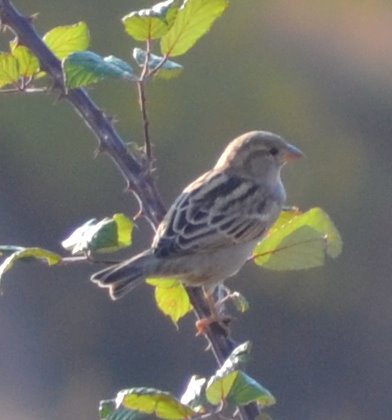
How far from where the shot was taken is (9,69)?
284cm

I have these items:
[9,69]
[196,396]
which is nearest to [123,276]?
[9,69]

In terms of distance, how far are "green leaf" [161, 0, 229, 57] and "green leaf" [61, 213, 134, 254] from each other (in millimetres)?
333

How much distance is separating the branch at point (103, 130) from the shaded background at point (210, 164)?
26.5 ft

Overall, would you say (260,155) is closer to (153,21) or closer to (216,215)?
(216,215)

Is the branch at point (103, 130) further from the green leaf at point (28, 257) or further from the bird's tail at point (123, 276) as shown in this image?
the bird's tail at point (123, 276)

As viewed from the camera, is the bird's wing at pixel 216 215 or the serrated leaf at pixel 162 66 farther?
the bird's wing at pixel 216 215

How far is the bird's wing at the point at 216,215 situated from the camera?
4.07m

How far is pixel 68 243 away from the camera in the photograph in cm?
278

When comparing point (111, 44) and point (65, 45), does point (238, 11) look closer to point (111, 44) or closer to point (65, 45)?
point (111, 44)

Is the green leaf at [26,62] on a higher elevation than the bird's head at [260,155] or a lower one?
higher

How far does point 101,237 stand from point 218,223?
1.70 m

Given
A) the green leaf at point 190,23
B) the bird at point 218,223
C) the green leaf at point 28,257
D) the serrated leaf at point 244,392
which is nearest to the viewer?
the serrated leaf at point 244,392

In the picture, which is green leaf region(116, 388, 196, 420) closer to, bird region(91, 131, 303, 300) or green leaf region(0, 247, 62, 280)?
green leaf region(0, 247, 62, 280)

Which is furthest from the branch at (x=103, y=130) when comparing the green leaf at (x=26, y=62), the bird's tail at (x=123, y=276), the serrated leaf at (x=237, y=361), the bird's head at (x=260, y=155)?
the bird's head at (x=260, y=155)
